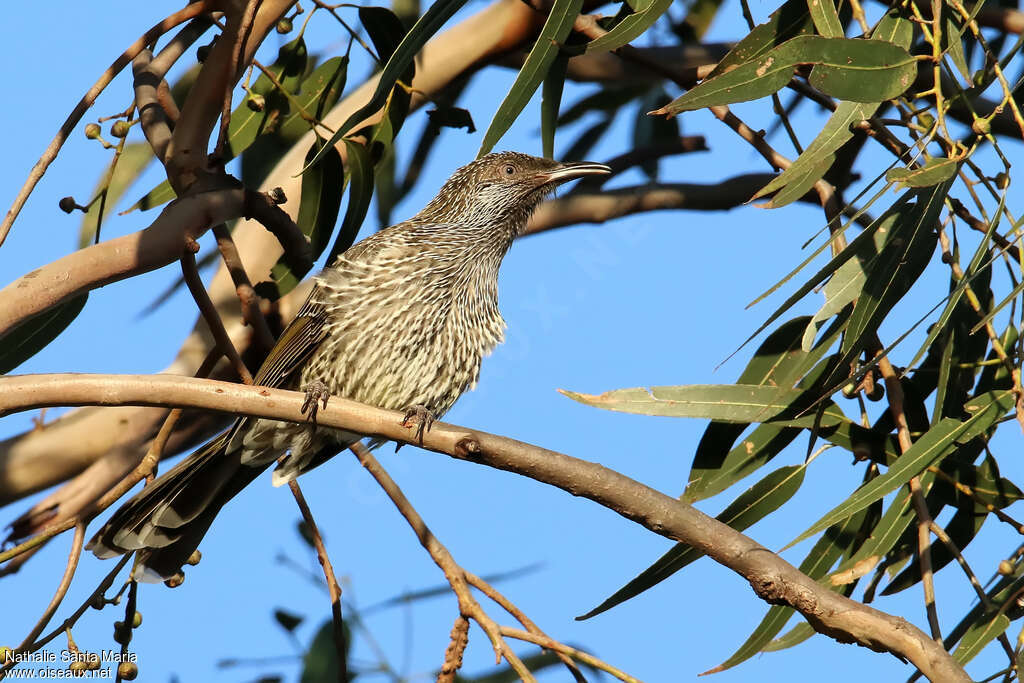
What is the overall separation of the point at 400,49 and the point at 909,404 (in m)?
1.74

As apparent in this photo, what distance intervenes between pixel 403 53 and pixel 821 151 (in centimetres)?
95

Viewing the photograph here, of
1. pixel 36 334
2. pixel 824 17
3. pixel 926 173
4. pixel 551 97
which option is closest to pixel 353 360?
pixel 36 334

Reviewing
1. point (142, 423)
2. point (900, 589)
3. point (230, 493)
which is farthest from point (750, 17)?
point (142, 423)

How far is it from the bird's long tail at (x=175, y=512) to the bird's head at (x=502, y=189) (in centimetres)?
122

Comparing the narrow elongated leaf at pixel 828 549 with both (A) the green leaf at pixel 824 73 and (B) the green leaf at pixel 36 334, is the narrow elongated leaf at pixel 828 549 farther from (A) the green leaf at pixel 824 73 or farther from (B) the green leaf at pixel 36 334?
(B) the green leaf at pixel 36 334

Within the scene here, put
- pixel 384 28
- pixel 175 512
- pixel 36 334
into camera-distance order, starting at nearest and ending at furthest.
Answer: pixel 36 334 → pixel 175 512 → pixel 384 28

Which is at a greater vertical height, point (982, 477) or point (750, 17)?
point (750, 17)

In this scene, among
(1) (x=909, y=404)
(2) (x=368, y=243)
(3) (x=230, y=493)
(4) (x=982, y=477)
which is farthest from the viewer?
(2) (x=368, y=243)

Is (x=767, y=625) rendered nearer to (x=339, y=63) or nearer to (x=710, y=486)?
(x=710, y=486)

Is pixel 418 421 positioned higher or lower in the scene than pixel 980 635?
higher

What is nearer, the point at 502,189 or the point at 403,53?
the point at 403,53

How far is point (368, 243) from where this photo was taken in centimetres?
384

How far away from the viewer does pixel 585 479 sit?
7.67 feet

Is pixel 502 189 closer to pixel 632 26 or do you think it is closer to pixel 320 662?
pixel 632 26
